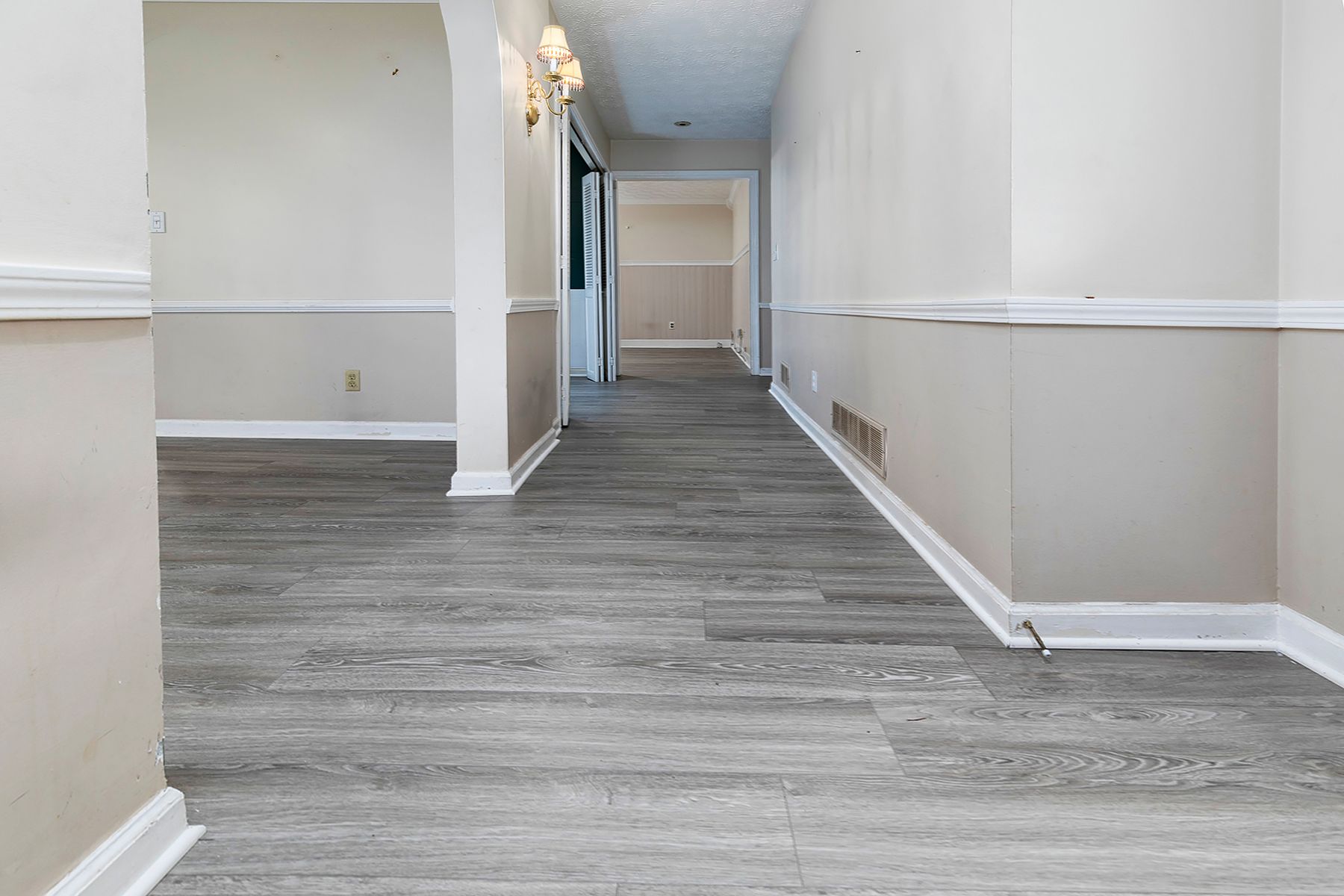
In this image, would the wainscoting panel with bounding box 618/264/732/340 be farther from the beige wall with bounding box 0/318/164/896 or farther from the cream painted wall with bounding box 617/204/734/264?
the beige wall with bounding box 0/318/164/896

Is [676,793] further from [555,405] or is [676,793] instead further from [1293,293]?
A: [555,405]

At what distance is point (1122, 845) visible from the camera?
1.26 meters

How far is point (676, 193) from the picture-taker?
1309 centimetres

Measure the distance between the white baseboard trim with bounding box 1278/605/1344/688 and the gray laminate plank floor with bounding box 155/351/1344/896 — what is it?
0.03 m

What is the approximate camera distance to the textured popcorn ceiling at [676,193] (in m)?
12.1

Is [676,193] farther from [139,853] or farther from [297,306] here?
[139,853]

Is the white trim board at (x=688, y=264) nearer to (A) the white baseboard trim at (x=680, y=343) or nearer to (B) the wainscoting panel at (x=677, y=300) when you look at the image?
(B) the wainscoting panel at (x=677, y=300)

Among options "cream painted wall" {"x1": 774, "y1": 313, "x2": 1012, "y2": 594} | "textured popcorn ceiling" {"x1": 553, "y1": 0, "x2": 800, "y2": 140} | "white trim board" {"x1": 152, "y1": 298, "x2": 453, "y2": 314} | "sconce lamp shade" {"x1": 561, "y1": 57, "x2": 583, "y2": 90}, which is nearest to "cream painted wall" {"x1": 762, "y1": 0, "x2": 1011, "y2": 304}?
"cream painted wall" {"x1": 774, "y1": 313, "x2": 1012, "y2": 594}

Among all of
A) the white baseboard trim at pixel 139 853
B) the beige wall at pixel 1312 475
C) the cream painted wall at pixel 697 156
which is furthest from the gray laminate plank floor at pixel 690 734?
the cream painted wall at pixel 697 156

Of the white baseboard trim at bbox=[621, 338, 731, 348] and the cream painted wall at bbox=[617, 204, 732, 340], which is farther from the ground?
the cream painted wall at bbox=[617, 204, 732, 340]

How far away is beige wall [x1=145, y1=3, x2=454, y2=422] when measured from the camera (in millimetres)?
4883

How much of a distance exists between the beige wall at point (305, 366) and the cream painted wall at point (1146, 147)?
3.61m

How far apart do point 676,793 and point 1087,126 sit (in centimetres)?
151

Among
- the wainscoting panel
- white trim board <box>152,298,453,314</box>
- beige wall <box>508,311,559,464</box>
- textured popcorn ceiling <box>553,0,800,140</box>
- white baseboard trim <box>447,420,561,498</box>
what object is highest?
textured popcorn ceiling <box>553,0,800,140</box>
